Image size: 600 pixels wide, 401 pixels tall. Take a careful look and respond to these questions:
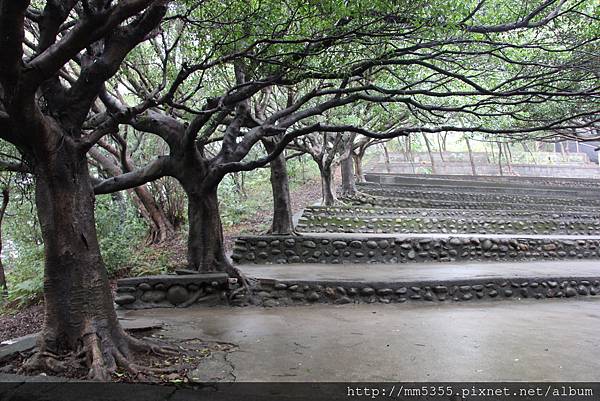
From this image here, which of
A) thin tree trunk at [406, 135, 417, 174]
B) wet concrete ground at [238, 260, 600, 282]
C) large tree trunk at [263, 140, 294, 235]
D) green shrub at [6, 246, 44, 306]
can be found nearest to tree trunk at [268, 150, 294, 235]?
large tree trunk at [263, 140, 294, 235]

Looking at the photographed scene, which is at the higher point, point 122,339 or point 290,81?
point 290,81

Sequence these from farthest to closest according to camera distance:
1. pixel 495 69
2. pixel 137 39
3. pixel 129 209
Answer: pixel 129 209, pixel 495 69, pixel 137 39

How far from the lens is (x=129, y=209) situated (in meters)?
13.5

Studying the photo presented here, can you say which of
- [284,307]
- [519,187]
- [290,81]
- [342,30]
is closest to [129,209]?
[284,307]

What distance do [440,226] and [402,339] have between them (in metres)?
9.96

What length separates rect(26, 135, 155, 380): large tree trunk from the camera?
4434 millimetres

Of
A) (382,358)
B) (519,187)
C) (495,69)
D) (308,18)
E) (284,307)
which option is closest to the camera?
(382,358)

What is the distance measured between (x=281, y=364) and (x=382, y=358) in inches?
41.7

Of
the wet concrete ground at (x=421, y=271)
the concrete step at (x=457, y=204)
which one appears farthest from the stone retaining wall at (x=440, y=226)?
the wet concrete ground at (x=421, y=271)

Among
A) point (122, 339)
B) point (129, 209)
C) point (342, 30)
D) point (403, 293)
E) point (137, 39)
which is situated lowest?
point (403, 293)

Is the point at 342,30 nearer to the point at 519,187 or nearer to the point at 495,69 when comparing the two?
the point at 495,69

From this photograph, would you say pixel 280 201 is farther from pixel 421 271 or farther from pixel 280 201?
pixel 421 271

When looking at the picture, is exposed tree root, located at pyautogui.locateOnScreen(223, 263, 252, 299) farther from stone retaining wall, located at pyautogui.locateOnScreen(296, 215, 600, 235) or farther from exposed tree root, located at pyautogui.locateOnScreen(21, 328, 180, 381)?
stone retaining wall, located at pyautogui.locateOnScreen(296, 215, 600, 235)

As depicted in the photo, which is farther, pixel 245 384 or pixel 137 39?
pixel 137 39
